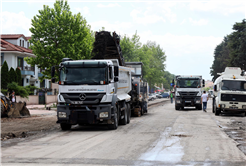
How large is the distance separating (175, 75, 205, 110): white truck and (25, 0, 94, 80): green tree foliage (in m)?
9.82

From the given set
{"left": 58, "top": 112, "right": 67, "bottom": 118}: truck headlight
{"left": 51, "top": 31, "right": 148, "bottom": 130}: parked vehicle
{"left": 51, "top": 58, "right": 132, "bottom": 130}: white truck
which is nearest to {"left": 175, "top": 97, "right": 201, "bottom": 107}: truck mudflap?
{"left": 51, "top": 31, "right": 148, "bottom": 130}: parked vehicle

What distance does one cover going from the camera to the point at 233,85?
2483 centimetres

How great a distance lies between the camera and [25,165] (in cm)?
770

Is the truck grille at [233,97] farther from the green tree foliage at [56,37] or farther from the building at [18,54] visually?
the building at [18,54]

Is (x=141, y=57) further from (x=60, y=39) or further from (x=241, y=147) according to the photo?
(x=241, y=147)

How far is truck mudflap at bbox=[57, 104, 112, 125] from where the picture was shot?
14.5 m

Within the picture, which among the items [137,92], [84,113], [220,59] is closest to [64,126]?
[84,113]

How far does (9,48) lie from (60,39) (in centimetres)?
1631

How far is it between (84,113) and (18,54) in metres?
38.7

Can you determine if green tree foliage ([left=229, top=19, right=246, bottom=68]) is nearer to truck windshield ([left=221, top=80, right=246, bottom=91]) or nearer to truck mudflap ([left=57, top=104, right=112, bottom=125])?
truck windshield ([left=221, top=80, right=246, bottom=91])

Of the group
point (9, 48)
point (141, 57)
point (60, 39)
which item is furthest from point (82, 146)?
point (141, 57)

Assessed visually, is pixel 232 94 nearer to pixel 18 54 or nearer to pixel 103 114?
pixel 103 114

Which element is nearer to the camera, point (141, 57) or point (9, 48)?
point (9, 48)

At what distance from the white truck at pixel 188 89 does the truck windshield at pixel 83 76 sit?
17.9 meters
